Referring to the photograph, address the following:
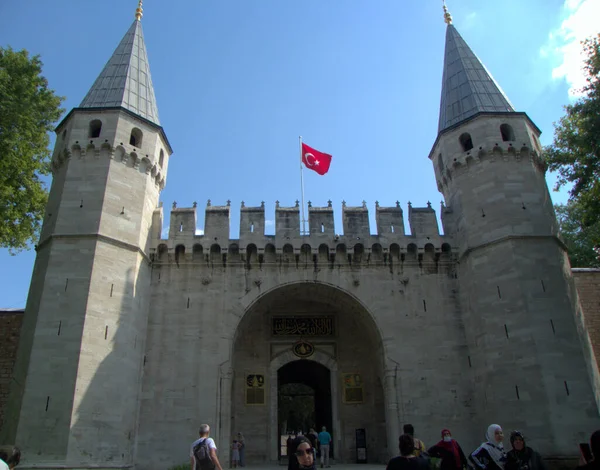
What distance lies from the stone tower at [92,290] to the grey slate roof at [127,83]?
70mm

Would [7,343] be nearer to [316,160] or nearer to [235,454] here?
[235,454]

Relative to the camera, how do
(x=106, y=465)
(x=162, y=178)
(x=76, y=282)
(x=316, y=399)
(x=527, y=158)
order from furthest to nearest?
(x=316, y=399) < (x=162, y=178) < (x=527, y=158) < (x=76, y=282) < (x=106, y=465)

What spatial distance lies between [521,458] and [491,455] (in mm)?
545

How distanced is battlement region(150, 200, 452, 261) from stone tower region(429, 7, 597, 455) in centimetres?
123

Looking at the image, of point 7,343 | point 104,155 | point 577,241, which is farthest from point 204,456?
point 577,241

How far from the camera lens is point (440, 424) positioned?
15.3m

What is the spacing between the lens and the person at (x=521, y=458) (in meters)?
5.97

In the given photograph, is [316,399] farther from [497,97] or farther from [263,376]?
[497,97]

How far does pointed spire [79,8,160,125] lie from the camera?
701 inches

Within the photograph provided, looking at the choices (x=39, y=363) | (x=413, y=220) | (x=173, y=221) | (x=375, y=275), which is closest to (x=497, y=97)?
(x=413, y=220)

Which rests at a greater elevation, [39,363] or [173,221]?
[173,221]

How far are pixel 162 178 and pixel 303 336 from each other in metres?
7.96

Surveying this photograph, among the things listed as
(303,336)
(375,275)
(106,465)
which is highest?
(375,275)

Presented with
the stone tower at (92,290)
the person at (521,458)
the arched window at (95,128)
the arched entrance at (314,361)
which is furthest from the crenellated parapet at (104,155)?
the person at (521,458)
